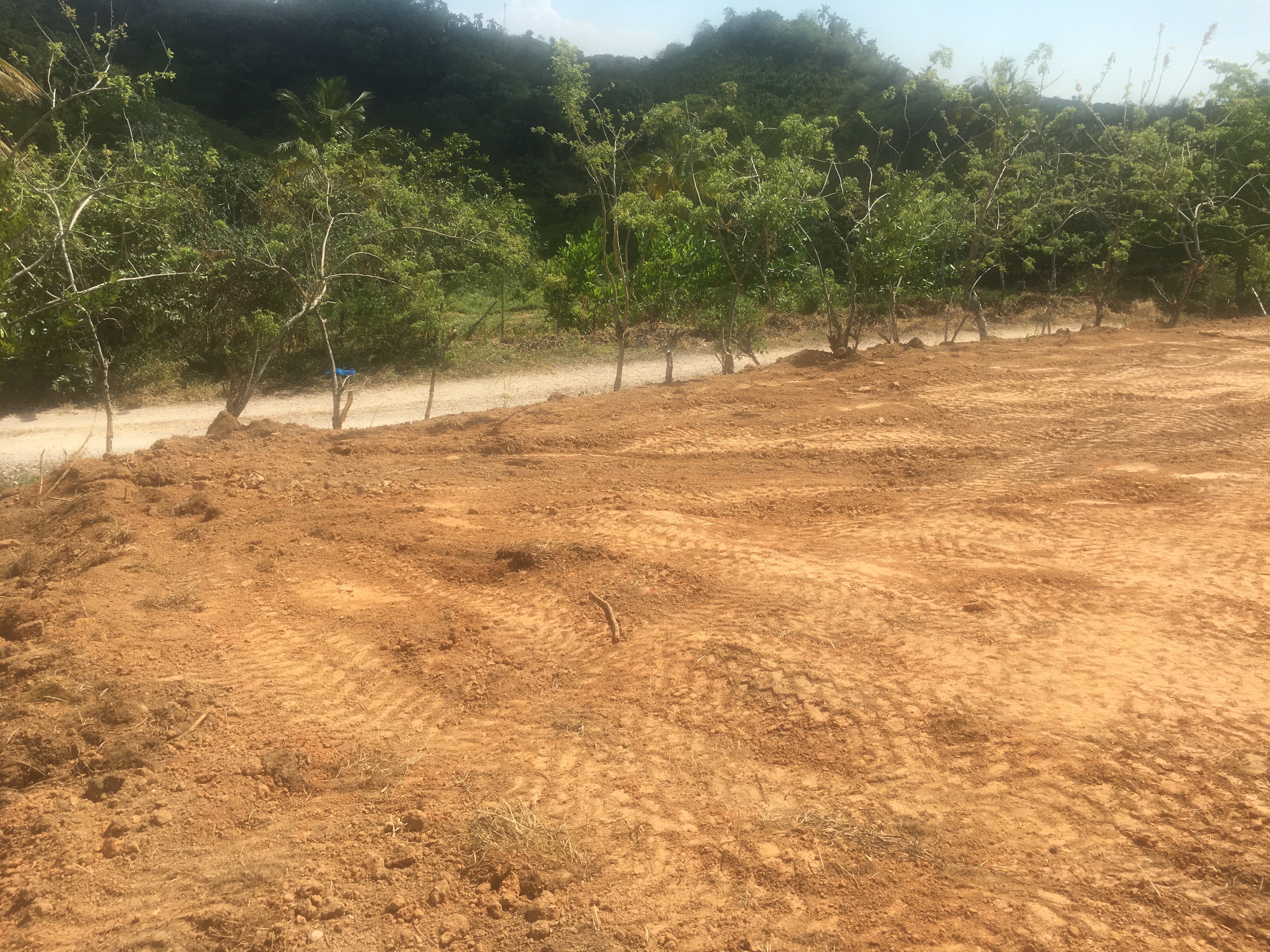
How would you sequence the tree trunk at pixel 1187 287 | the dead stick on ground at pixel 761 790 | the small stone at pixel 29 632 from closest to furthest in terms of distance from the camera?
the dead stick on ground at pixel 761 790, the small stone at pixel 29 632, the tree trunk at pixel 1187 287

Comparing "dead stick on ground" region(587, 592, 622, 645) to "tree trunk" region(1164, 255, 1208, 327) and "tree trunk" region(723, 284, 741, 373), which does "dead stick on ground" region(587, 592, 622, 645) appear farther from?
"tree trunk" region(1164, 255, 1208, 327)

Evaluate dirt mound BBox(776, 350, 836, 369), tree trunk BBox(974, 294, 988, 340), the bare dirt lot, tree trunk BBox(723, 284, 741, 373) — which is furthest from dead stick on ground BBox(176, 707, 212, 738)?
tree trunk BBox(974, 294, 988, 340)

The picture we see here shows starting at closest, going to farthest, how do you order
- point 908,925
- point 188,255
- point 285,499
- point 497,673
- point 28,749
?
point 908,925
point 28,749
point 497,673
point 285,499
point 188,255

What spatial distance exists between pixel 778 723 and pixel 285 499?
227 inches

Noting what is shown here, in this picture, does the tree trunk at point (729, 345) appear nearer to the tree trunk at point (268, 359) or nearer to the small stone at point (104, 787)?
the tree trunk at point (268, 359)

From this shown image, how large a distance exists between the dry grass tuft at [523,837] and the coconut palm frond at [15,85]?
54.5ft

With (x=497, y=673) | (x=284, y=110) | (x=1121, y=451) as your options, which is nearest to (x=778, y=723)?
(x=497, y=673)

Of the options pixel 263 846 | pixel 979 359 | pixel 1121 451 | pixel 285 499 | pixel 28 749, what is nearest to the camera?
pixel 263 846

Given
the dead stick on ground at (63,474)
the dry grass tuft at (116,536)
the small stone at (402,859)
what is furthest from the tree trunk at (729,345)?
the small stone at (402,859)

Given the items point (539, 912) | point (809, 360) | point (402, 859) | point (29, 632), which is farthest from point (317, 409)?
point (539, 912)

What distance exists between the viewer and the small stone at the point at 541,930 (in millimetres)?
3275

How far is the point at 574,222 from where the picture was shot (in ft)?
101

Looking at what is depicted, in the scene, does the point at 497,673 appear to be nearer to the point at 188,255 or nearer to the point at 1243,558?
the point at 1243,558

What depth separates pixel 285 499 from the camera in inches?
321
